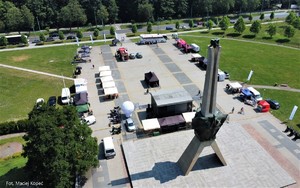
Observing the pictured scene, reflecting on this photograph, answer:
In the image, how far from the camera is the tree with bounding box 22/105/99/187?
3253 cm

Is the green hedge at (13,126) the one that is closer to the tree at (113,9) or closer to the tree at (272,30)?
the tree at (272,30)

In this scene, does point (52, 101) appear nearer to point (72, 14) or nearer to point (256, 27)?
point (72, 14)

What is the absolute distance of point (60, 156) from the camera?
1298 inches

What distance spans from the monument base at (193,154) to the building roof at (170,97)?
45.0 ft

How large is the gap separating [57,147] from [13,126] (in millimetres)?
22809

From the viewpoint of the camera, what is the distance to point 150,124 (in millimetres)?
47938

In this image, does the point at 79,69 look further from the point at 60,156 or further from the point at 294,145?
the point at 294,145

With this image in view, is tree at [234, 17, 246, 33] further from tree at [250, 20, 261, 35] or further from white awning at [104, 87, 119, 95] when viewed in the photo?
white awning at [104, 87, 119, 95]

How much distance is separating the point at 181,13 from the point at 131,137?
345 feet

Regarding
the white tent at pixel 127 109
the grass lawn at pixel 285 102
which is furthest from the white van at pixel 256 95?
the white tent at pixel 127 109

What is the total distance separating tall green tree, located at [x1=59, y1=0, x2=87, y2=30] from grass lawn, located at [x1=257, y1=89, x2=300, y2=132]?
86.0m

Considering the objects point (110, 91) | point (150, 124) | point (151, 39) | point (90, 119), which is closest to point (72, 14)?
point (151, 39)

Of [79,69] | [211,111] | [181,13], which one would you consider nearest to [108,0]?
[181,13]

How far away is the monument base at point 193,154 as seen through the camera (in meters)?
36.6
